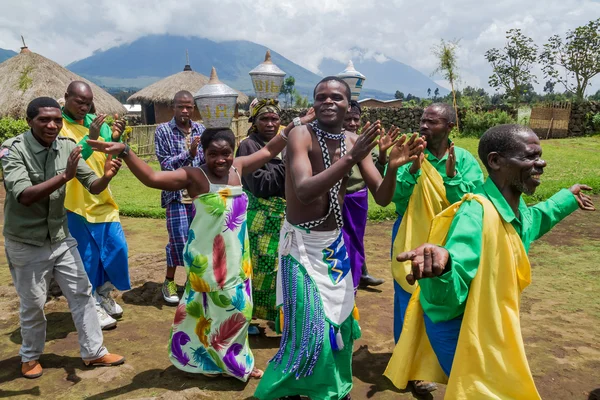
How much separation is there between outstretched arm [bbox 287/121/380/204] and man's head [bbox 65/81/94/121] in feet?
7.30

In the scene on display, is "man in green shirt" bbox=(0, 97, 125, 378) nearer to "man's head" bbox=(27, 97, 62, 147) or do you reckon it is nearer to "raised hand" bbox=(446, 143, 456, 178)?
"man's head" bbox=(27, 97, 62, 147)

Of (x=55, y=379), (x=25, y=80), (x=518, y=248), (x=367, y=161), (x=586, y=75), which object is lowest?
(x=55, y=379)

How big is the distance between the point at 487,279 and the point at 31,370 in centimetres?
301

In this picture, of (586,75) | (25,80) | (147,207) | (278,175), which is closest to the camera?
(278,175)

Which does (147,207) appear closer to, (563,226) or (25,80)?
(563,226)

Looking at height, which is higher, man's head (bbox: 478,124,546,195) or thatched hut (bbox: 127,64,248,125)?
thatched hut (bbox: 127,64,248,125)

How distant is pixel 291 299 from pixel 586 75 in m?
30.5

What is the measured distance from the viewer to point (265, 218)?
4016 mm

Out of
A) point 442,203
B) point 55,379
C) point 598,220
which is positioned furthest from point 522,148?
point 598,220

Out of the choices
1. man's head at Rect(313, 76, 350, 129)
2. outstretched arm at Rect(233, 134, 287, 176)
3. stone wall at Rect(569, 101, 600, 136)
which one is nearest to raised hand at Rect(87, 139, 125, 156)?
outstretched arm at Rect(233, 134, 287, 176)

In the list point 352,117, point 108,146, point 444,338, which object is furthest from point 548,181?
point 108,146

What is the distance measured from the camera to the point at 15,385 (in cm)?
332

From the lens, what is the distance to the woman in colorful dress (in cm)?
323

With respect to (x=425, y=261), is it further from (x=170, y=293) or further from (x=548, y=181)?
(x=548, y=181)
